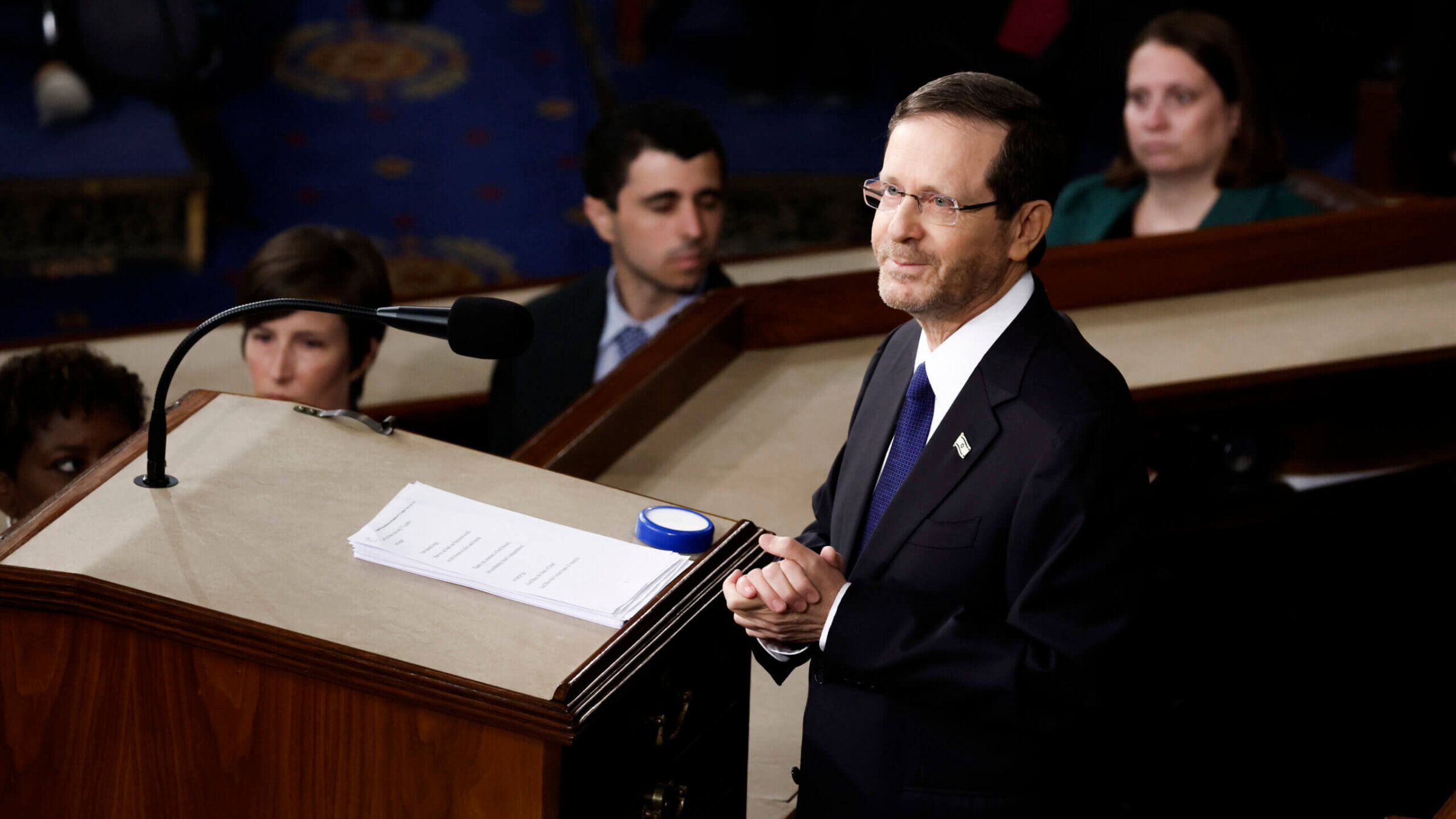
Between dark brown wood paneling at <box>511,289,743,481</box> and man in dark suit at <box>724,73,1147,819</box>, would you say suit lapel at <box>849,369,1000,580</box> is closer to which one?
man in dark suit at <box>724,73,1147,819</box>

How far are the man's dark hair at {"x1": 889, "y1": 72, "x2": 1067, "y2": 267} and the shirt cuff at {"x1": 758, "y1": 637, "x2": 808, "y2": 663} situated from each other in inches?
18.9

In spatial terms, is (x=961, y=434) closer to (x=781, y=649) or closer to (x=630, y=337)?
(x=781, y=649)

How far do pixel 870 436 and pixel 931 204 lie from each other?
0.92 ft

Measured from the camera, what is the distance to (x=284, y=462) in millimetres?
1607

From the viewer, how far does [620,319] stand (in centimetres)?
314

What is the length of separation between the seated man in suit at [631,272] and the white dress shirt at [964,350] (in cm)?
153

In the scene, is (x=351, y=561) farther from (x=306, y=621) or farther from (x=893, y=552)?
(x=893, y=552)

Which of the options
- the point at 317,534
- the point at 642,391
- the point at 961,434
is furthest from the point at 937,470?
the point at 642,391

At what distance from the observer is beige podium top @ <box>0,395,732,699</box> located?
1.34 metres

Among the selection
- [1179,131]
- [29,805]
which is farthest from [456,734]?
[1179,131]

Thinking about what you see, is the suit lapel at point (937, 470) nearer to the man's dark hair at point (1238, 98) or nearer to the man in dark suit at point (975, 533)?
the man in dark suit at point (975, 533)

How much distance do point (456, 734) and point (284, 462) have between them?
0.44 metres

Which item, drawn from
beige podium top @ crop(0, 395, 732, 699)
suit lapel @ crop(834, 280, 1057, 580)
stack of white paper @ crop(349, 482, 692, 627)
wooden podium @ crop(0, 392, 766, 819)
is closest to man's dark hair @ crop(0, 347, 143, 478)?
beige podium top @ crop(0, 395, 732, 699)

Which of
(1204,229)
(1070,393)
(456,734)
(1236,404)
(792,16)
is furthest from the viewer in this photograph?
(792,16)
